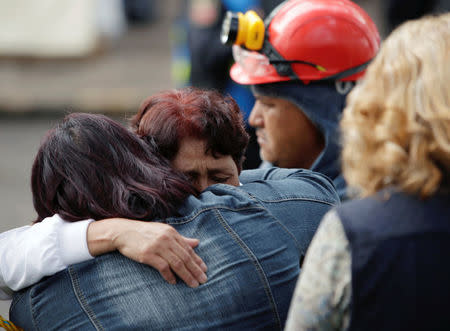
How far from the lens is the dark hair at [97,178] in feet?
6.08

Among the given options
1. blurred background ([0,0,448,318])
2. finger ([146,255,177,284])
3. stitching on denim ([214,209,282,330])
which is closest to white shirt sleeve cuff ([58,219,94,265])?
finger ([146,255,177,284])

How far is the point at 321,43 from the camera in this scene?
273 centimetres

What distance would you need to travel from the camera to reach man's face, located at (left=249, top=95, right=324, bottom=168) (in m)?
2.79

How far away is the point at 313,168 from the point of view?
2678mm

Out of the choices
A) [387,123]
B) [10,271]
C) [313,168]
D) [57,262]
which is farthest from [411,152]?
[313,168]

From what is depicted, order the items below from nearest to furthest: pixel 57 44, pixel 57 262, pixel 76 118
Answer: pixel 57 262 < pixel 76 118 < pixel 57 44

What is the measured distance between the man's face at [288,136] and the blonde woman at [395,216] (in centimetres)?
137

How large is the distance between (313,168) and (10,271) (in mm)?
1304

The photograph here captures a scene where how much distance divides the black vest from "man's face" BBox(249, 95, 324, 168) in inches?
57.8

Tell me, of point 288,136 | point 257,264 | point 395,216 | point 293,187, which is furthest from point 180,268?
point 288,136

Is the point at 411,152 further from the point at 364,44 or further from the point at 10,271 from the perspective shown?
the point at 364,44

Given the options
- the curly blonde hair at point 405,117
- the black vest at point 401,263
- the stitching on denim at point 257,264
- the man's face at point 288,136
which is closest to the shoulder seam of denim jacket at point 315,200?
the stitching on denim at point 257,264

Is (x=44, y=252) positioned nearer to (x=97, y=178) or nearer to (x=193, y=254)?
(x=97, y=178)

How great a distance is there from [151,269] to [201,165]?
0.49m
